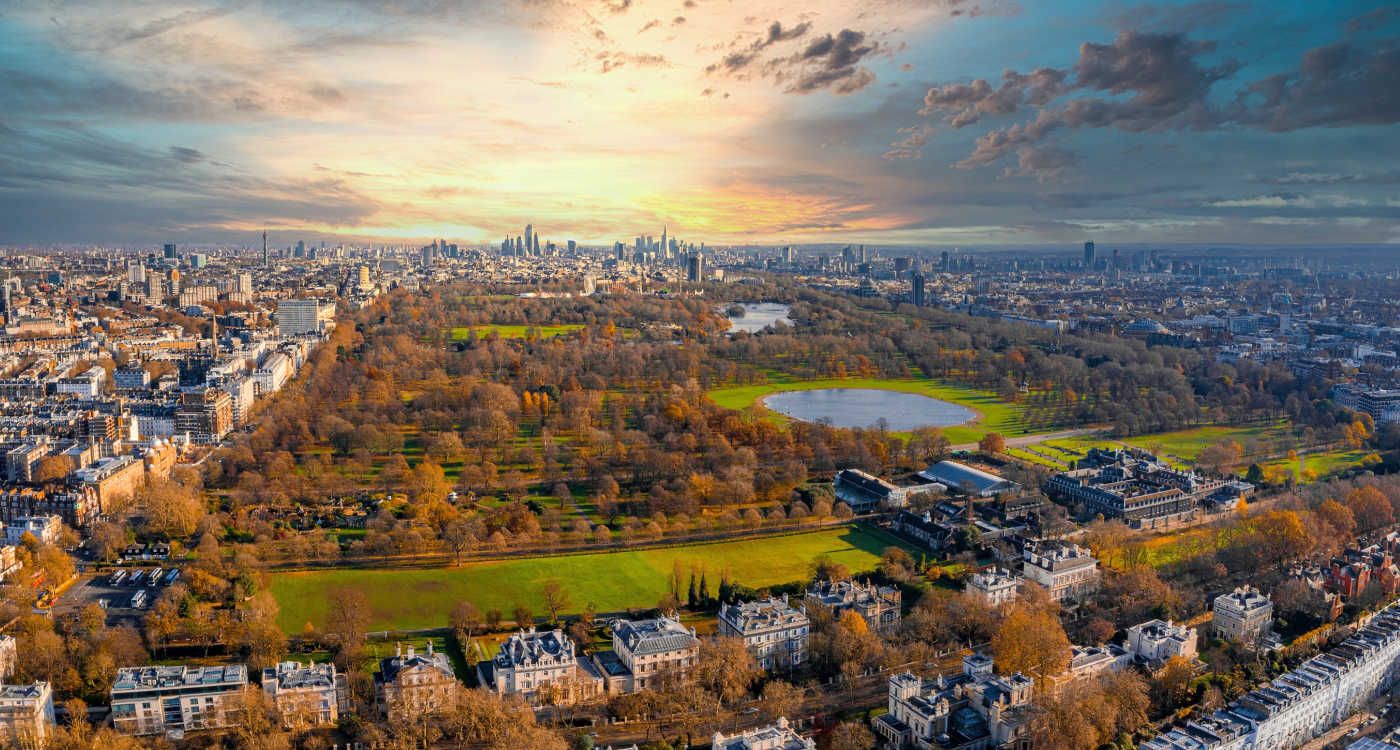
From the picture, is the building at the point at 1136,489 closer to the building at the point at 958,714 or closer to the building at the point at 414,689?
the building at the point at 958,714

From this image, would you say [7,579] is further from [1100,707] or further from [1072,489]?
[1072,489]

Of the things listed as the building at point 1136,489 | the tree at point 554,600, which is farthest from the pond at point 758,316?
the tree at point 554,600

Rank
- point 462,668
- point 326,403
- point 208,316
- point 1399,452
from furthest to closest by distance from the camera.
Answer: point 208,316, point 326,403, point 1399,452, point 462,668

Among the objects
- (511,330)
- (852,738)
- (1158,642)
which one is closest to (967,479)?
(1158,642)

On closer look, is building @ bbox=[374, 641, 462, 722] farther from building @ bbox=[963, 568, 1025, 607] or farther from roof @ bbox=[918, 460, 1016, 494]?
roof @ bbox=[918, 460, 1016, 494]

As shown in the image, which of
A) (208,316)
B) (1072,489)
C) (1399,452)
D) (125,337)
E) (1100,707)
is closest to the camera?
(1100,707)

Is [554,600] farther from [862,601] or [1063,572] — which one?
[1063,572]

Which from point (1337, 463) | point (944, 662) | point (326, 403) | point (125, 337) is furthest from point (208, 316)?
point (1337, 463)
